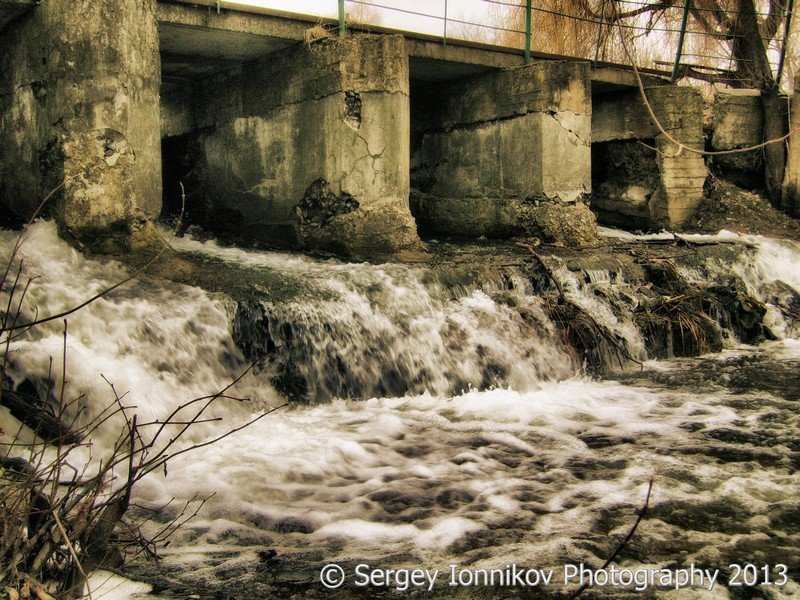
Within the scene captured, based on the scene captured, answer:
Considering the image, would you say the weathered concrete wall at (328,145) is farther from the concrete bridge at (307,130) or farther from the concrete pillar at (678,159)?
the concrete pillar at (678,159)

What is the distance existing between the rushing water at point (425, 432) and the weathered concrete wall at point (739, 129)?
4535mm

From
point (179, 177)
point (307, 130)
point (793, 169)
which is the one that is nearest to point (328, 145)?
point (307, 130)

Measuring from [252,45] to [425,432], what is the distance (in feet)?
14.7

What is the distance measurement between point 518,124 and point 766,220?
176 inches

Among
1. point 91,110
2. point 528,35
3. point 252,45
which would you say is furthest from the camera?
point 528,35

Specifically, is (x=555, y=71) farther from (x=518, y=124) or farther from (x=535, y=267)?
(x=535, y=267)

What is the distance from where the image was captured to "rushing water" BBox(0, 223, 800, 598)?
3131 mm

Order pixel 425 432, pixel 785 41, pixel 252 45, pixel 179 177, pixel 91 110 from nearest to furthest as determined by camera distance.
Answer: pixel 425 432
pixel 91 110
pixel 252 45
pixel 179 177
pixel 785 41

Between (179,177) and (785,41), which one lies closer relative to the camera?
(179,177)

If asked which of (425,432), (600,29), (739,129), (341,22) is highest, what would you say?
(600,29)

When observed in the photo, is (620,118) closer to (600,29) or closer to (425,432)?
(600,29)

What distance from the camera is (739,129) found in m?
11.4

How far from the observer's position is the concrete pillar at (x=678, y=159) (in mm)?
10398

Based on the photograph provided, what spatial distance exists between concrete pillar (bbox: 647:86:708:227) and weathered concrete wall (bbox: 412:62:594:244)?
219 cm
